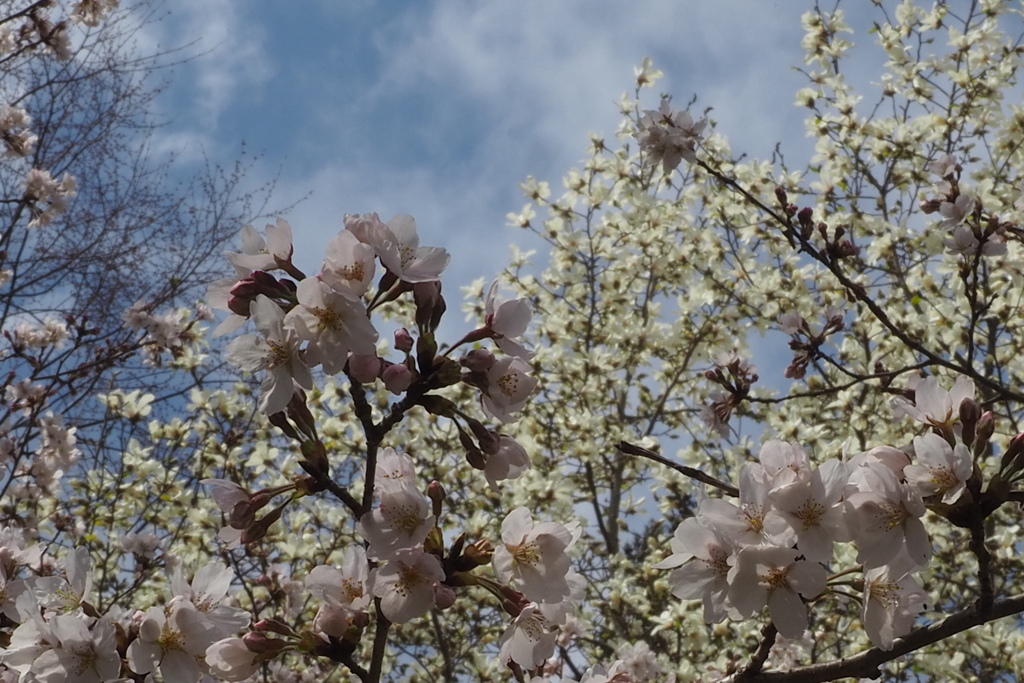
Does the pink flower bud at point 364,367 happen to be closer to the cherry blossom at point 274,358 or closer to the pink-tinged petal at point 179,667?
the cherry blossom at point 274,358

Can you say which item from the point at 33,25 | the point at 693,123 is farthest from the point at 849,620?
the point at 33,25

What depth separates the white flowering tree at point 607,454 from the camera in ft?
4.13

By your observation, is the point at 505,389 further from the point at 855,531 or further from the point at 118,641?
the point at 118,641

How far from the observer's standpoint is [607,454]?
7195 millimetres

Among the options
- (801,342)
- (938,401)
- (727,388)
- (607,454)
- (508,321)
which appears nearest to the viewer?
(938,401)

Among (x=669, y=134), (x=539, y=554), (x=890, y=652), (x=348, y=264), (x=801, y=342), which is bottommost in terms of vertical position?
(x=890, y=652)

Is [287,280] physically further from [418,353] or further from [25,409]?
[25,409]

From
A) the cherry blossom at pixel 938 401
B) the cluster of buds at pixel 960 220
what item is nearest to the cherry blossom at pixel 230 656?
the cherry blossom at pixel 938 401

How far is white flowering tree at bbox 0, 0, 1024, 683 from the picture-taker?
1260 millimetres

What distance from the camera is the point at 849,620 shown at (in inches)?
220

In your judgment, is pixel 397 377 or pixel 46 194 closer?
pixel 397 377

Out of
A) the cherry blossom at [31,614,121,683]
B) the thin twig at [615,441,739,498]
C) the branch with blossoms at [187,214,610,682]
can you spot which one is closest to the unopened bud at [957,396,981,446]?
the thin twig at [615,441,739,498]

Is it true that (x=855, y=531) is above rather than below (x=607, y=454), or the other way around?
below

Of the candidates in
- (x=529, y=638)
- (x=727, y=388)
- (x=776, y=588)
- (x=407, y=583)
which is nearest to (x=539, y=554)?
(x=529, y=638)
